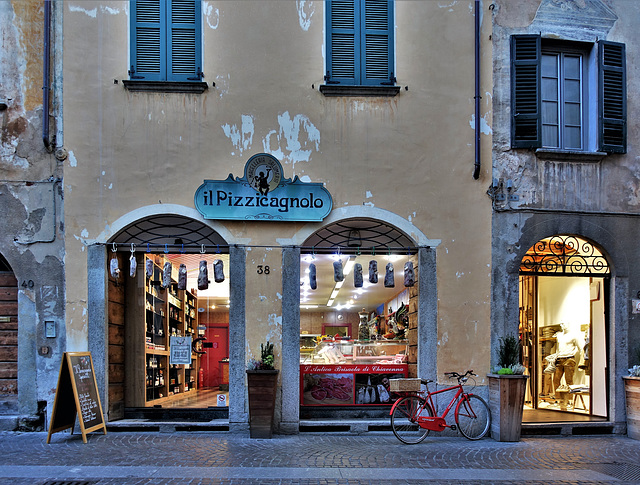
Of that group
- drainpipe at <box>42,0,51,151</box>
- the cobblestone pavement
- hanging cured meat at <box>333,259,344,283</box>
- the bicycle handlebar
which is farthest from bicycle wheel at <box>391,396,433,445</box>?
drainpipe at <box>42,0,51,151</box>

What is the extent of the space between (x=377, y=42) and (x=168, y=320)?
5718mm

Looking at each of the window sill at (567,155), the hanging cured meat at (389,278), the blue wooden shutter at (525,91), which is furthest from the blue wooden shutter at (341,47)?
the window sill at (567,155)

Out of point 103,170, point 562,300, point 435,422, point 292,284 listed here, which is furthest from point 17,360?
point 562,300

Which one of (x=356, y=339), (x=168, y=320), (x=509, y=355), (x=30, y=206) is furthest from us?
(x=356, y=339)

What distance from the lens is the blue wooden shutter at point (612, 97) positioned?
32.6ft

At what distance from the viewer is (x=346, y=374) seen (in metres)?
10.1

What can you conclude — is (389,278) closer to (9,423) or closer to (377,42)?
(377,42)

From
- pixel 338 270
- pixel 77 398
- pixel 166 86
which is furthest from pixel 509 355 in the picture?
pixel 166 86

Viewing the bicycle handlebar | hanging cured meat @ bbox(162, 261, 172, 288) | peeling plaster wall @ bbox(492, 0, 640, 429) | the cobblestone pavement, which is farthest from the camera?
peeling plaster wall @ bbox(492, 0, 640, 429)

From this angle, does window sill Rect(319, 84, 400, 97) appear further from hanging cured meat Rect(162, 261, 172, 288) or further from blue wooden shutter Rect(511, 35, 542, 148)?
hanging cured meat Rect(162, 261, 172, 288)

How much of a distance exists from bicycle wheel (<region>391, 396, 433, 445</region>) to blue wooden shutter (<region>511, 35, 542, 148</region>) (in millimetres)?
4262

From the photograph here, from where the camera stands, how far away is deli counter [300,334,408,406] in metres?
9.92

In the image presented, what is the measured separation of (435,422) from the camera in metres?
8.75

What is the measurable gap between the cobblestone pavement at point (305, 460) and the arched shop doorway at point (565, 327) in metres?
1.28
